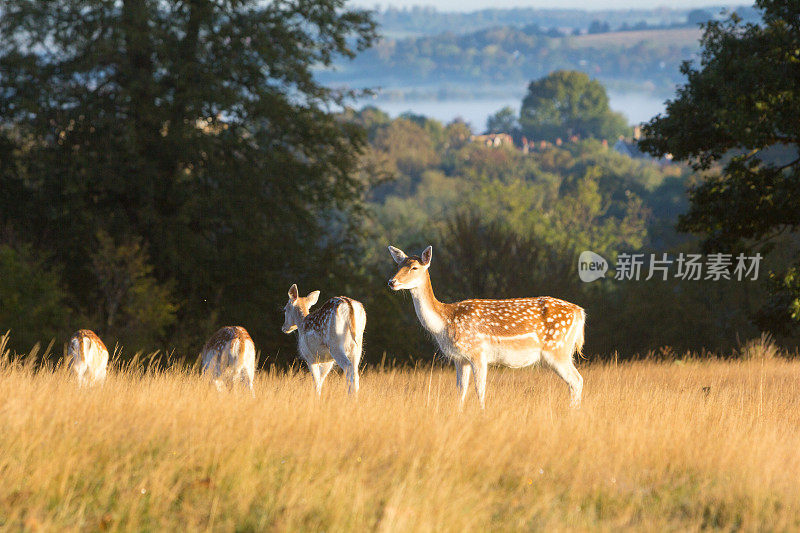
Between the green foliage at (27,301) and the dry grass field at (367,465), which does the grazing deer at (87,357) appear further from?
the green foliage at (27,301)

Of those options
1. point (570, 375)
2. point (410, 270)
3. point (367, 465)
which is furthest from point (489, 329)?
point (367, 465)

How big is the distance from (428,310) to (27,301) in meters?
20.0

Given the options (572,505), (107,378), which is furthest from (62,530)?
(107,378)

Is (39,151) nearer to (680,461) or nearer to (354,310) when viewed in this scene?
(354,310)

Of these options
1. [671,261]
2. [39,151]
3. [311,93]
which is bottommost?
[671,261]

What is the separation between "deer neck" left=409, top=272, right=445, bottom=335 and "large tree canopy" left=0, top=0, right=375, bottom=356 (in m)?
17.8

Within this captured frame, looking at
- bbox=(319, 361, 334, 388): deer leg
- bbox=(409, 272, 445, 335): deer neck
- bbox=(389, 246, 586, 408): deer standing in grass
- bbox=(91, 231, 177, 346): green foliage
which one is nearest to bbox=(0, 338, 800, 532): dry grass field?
bbox=(389, 246, 586, 408): deer standing in grass

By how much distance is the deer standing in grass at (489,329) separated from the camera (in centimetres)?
1219

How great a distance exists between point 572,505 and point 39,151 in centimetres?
2516

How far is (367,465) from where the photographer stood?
8.30m

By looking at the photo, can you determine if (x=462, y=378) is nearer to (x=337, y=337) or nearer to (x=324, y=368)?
(x=337, y=337)

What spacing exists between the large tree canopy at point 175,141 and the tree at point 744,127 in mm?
13108

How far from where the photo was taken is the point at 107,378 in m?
12.6

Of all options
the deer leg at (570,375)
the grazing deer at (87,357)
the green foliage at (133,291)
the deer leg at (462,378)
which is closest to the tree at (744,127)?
the deer leg at (570,375)
